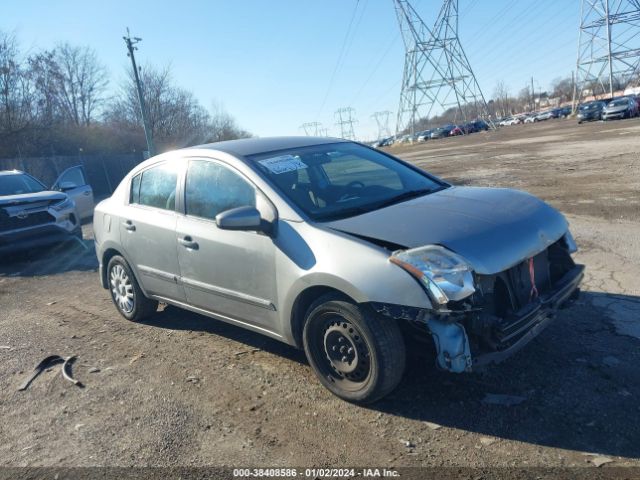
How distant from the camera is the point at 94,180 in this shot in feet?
97.5

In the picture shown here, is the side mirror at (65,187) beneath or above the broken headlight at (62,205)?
above

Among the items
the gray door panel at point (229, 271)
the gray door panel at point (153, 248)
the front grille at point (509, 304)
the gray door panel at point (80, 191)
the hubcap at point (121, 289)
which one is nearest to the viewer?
the front grille at point (509, 304)

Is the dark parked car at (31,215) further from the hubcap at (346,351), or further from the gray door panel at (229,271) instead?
the hubcap at (346,351)

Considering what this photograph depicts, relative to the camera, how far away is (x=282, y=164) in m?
4.19

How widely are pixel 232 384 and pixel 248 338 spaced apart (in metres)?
0.87

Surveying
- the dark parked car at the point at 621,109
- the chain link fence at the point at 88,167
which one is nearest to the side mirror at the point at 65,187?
the chain link fence at the point at 88,167

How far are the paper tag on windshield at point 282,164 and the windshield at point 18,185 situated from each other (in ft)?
25.8

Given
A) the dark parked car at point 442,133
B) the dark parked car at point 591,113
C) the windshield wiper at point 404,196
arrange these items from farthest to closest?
1. the dark parked car at point 442,133
2. the dark parked car at point 591,113
3. the windshield wiper at point 404,196

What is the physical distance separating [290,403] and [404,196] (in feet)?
5.79

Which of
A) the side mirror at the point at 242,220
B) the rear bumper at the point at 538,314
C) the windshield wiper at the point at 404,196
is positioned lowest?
the rear bumper at the point at 538,314

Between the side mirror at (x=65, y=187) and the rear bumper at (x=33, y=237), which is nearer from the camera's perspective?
the rear bumper at (x=33, y=237)

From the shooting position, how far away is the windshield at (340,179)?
3867 millimetres

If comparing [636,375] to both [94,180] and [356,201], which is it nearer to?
[356,201]

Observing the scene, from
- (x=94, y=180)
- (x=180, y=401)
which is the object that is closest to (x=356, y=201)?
(x=180, y=401)
